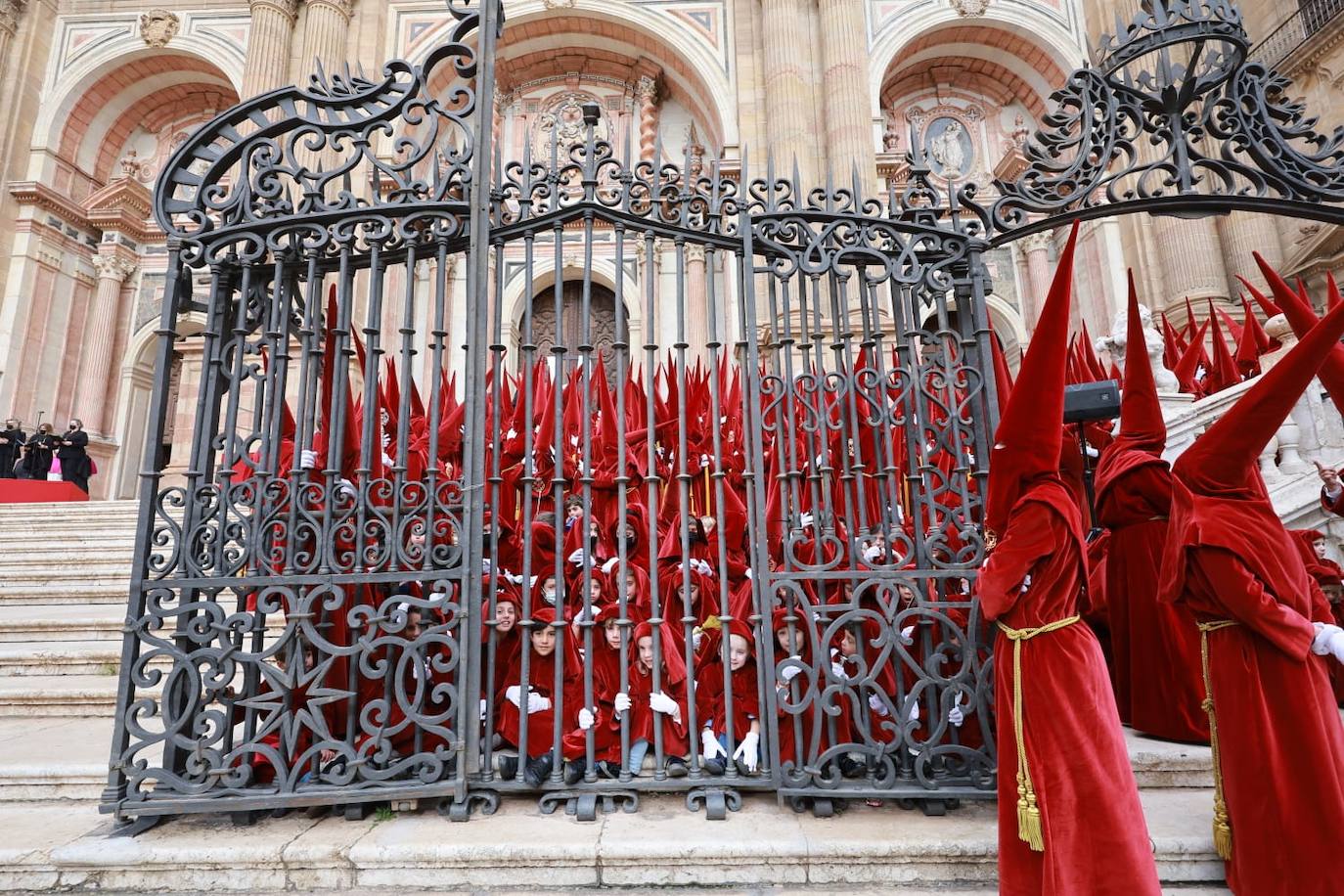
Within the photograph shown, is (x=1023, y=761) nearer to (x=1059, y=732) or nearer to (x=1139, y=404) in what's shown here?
(x=1059, y=732)

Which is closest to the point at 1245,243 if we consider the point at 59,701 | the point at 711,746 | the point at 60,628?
the point at 711,746

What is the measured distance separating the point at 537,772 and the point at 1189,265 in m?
14.0

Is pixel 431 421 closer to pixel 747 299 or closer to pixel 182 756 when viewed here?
pixel 747 299

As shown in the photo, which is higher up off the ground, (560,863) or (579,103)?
(579,103)

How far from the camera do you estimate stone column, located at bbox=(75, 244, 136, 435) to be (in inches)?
580

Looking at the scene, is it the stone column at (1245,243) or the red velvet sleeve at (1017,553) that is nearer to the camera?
the red velvet sleeve at (1017,553)

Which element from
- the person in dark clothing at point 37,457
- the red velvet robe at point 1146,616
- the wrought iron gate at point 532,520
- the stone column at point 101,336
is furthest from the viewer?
the stone column at point 101,336

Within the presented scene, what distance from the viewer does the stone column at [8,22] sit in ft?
46.4

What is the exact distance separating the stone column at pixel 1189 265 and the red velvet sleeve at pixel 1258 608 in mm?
11824

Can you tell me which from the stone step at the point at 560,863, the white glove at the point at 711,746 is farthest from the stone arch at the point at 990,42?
the stone step at the point at 560,863

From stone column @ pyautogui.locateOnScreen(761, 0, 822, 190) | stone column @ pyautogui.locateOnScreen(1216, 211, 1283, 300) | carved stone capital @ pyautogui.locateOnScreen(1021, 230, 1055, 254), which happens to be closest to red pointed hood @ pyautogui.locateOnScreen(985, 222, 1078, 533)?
stone column @ pyautogui.locateOnScreen(761, 0, 822, 190)

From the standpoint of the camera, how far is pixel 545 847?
2.62m

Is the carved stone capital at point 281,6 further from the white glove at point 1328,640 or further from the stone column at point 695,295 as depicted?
the white glove at point 1328,640

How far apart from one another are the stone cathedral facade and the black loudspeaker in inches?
387
